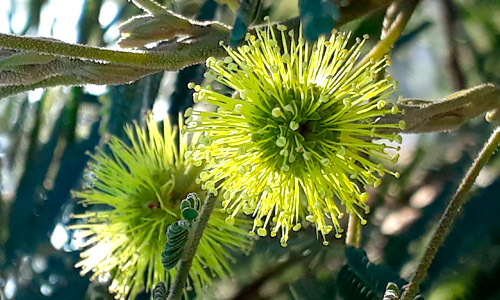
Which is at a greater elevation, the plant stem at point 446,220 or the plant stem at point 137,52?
the plant stem at point 137,52

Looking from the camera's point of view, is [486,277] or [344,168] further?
[486,277]

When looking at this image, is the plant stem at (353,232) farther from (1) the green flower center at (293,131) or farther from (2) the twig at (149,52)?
(2) the twig at (149,52)

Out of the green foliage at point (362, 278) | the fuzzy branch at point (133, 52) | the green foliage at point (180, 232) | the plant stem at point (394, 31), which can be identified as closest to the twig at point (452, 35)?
the plant stem at point (394, 31)

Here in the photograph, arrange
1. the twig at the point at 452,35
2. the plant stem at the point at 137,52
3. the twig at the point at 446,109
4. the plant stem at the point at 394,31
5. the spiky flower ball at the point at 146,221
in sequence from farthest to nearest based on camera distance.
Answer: the twig at the point at 452,35 < the spiky flower ball at the point at 146,221 < the plant stem at the point at 394,31 < the twig at the point at 446,109 < the plant stem at the point at 137,52

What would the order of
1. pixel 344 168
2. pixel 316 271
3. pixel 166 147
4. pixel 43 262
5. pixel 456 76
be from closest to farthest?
pixel 344 168 < pixel 166 147 < pixel 316 271 < pixel 43 262 < pixel 456 76

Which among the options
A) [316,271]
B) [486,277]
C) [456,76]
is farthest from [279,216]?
[456,76]

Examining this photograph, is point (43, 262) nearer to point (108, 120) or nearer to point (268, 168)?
point (108, 120)

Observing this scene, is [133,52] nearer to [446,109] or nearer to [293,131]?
[293,131]

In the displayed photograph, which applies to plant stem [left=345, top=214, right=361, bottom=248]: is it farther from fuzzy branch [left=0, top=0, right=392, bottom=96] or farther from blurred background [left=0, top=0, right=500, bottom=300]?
fuzzy branch [left=0, top=0, right=392, bottom=96]
